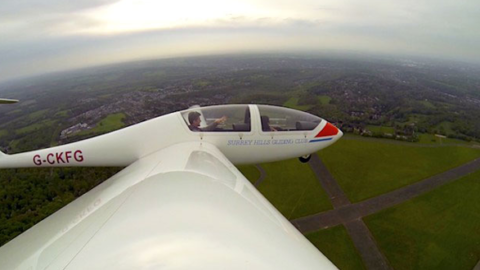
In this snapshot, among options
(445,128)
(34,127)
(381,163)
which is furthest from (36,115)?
(445,128)

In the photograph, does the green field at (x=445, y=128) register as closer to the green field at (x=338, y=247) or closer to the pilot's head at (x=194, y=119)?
the green field at (x=338, y=247)

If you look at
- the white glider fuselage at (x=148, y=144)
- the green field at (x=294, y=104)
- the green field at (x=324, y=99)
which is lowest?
the green field at (x=324, y=99)

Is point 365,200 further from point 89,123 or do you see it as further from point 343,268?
point 89,123

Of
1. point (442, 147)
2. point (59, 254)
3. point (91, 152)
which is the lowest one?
point (442, 147)

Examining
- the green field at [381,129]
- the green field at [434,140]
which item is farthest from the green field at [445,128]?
the green field at [381,129]

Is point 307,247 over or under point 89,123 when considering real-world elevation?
over

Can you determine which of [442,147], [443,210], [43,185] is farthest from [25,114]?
[442,147]
